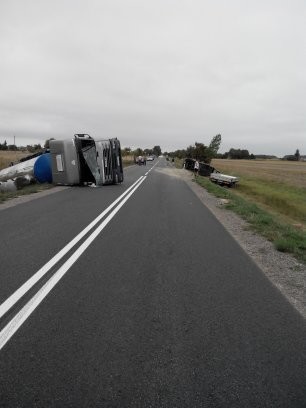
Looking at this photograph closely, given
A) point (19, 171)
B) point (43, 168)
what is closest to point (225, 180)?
point (43, 168)

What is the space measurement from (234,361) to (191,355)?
384 millimetres

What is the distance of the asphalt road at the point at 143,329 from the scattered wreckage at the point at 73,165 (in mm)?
14255

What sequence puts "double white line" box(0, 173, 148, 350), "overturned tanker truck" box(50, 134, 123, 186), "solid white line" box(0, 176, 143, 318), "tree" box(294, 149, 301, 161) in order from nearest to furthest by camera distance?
"double white line" box(0, 173, 148, 350), "solid white line" box(0, 176, 143, 318), "overturned tanker truck" box(50, 134, 123, 186), "tree" box(294, 149, 301, 161)

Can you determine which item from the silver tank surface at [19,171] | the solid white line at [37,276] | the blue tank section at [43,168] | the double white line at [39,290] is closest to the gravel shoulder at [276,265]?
the double white line at [39,290]

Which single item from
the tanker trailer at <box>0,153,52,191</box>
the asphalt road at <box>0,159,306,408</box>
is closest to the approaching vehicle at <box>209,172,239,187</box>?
the tanker trailer at <box>0,153,52,191</box>

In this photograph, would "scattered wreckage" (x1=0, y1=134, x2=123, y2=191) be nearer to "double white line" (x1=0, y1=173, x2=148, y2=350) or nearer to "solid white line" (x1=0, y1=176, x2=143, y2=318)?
"solid white line" (x1=0, y1=176, x2=143, y2=318)

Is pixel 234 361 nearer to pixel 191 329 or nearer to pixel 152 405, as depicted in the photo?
pixel 191 329

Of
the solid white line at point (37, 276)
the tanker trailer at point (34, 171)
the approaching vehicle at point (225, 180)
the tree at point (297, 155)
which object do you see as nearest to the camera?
the solid white line at point (37, 276)

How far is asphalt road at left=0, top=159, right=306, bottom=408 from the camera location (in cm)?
282

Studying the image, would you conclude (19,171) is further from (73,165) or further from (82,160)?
(82,160)

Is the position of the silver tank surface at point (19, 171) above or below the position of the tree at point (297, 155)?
above

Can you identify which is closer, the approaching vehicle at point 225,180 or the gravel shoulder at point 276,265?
the gravel shoulder at point 276,265

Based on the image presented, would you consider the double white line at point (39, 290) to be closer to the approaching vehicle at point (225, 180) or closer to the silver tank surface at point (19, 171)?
the silver tank surface at point (19, 171)

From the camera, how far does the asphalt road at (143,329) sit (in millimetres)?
2824
